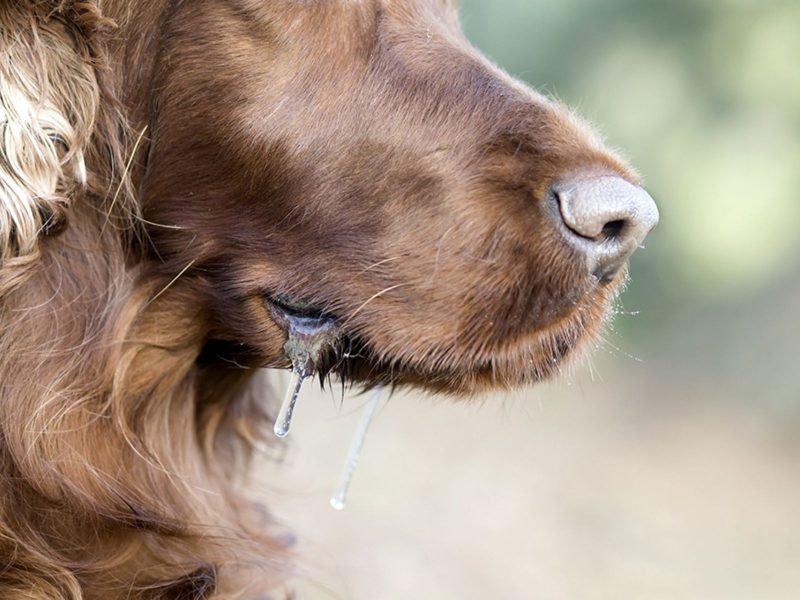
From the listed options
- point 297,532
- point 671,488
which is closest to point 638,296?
point 671,488

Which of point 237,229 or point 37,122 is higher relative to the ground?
point 37,122

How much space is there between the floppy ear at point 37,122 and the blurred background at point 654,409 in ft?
13.2

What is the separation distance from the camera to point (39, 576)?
2.22 m

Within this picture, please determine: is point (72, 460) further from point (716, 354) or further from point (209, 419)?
point (716, 354)

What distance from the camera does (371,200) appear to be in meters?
2.36

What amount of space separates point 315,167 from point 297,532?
4.16 ft

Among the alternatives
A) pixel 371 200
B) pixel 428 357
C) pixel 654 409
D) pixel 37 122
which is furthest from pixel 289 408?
pixel 654 409

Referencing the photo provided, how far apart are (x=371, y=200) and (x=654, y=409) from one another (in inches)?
285

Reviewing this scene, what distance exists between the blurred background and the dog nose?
3993mm

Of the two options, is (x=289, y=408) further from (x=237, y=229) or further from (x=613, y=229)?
(x=613, y=229)

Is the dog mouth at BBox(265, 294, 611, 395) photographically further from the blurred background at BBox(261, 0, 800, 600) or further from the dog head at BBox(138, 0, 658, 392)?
the blurred background at BBox(261, 0, 800, 600)

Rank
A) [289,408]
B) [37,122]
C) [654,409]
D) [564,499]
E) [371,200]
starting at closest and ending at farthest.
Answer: [37,122], [371,200], [289,408], [564,499], [654,409]

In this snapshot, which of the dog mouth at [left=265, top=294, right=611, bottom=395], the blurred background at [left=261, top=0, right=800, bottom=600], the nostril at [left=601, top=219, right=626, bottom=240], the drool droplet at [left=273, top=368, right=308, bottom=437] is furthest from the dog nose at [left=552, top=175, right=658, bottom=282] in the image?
the blurred background at [left=261, top=0, right=800, bottom=600]

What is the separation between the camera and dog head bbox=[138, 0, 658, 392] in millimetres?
2305
